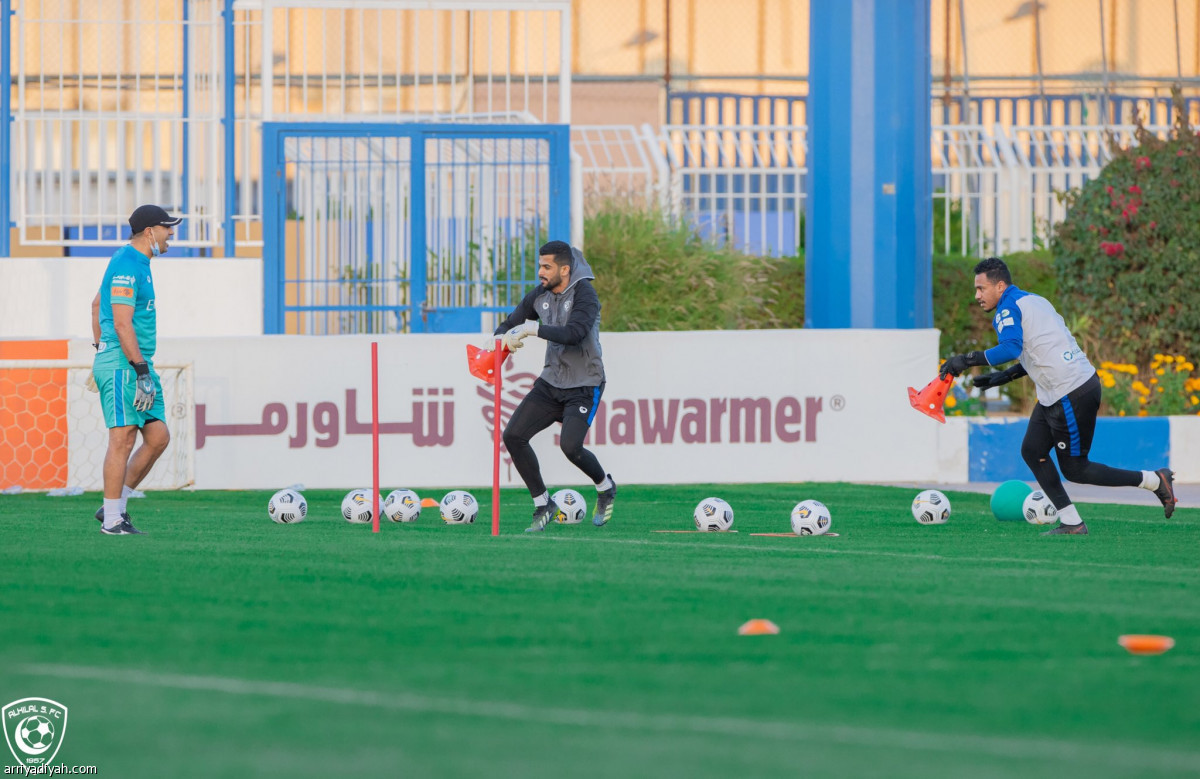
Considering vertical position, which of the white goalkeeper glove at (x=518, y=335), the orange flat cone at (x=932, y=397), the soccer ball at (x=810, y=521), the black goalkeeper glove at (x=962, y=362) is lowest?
the soccer ball at (x=810, y=521)

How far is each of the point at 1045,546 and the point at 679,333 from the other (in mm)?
5167

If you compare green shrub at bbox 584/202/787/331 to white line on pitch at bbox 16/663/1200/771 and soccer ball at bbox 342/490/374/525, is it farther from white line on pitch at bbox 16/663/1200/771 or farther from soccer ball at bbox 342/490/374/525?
white line on pitch at bbox 16/663/1200/771

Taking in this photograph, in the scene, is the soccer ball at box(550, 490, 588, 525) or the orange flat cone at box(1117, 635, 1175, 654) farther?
the soccer ball at box(550, 490, 588, 525)

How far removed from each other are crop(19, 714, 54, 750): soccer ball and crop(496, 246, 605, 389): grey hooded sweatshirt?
5711 mm

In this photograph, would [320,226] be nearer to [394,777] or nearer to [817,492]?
[817,492]

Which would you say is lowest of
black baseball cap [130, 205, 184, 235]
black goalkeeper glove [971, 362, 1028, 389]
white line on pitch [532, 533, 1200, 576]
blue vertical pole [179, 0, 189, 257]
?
white line on pitch [532, 533, 1200, 576]

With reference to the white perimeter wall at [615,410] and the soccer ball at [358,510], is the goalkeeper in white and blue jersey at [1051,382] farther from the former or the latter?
the white perimeter wall at [615,410]

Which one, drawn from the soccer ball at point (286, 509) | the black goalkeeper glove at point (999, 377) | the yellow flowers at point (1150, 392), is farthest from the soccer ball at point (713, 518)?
the yellow flowers at point (1150, 392)

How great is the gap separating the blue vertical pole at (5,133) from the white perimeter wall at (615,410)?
393 centimetres

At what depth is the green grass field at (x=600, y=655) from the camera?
15.3 feet

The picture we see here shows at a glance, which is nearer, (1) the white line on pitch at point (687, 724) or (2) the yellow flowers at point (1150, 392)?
(1) the white line on pitch at point (687, 724)

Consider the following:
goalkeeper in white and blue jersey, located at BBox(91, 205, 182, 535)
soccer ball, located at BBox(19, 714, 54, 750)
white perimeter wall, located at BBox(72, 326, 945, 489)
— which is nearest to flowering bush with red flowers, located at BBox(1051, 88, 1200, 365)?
white perimeter wall, located at BBox(72, 326, 945, 489)

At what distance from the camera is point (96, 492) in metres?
13.8

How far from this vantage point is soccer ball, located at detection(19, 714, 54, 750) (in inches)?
189
